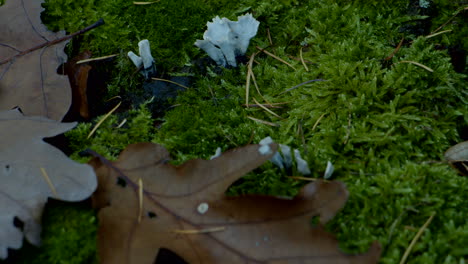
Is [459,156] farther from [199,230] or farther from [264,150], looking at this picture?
[199,230]

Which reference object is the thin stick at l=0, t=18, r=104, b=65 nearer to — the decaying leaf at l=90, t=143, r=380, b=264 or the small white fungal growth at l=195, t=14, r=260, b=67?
the small white fungal growth at l=195, t=14, r=260, b=67

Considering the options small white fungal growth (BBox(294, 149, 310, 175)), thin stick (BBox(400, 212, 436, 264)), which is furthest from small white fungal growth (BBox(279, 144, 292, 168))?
thin stick (BBox(400, 212, 436, 264))

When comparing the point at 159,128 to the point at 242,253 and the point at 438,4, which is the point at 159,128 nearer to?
the point at 242,253

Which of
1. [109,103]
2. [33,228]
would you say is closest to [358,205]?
[33,228]

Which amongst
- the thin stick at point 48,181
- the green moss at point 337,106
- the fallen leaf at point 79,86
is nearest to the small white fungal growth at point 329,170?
the green moss at point 337,106

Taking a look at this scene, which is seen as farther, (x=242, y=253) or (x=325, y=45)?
(x=325, y=45)

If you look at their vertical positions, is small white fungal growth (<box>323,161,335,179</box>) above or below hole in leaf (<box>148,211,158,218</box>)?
above
